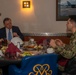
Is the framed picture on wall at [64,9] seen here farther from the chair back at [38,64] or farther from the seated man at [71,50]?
the chair back at [38,64]

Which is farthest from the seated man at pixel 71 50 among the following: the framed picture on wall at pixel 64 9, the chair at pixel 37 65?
the framed picture on wall at pixel 64 9

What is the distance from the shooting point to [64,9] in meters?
5.47

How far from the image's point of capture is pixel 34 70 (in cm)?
274

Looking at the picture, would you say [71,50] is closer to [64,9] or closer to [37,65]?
[37,65]

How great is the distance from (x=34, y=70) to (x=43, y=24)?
2.94 metres

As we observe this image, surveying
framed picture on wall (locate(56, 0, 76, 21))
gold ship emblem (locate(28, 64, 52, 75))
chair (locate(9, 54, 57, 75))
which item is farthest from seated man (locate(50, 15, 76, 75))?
framed picture on wall (locate(56, 0, 76, 21))

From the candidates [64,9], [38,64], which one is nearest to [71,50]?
[38,64]

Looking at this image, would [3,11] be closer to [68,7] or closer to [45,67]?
[68,7]

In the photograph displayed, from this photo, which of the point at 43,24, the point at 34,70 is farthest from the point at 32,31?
the point at 34,70

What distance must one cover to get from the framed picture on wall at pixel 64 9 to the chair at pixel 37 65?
9.19 feet

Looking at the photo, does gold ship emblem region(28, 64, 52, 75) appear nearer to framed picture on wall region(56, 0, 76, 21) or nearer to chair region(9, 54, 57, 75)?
chair region(9, 54, 57, 75)

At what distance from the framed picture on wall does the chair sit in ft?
9.19

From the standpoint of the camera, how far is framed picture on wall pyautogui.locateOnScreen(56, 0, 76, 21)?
5.42 m

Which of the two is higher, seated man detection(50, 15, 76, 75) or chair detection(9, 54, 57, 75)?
seated man detection(50, 15, 76, 75)
